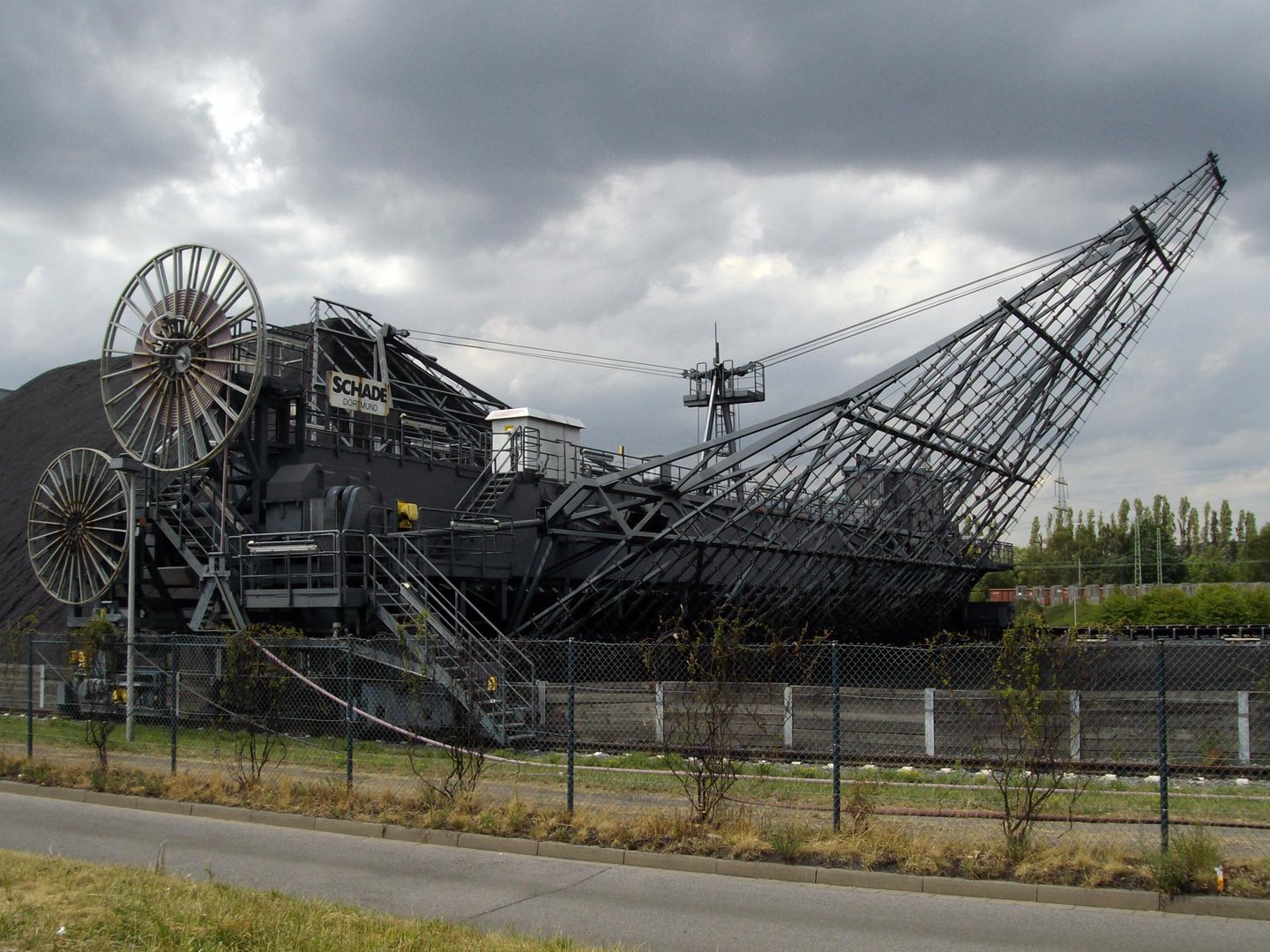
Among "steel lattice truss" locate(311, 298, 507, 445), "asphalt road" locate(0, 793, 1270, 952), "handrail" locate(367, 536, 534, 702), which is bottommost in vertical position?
"asphalt road" locate(0, 793, 1270, 952)

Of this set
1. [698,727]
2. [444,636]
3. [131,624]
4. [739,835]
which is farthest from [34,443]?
[739,835]

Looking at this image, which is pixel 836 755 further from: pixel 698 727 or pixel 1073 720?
pixel 1073 720

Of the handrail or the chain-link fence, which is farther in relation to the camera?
the handrail

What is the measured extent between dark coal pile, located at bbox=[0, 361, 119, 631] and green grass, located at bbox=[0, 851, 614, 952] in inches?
1506

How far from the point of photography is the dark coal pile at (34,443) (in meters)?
45.7

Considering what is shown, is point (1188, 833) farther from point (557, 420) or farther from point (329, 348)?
point (329, 348)

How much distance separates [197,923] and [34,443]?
54.1m

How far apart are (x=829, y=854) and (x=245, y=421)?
20.8m

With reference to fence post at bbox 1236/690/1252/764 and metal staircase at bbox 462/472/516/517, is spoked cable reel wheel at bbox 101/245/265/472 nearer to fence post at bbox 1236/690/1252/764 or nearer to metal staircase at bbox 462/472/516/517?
metal staircase at bbox 462/472/516/517

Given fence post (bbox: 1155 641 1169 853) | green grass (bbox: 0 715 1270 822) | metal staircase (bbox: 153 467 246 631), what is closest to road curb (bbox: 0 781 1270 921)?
fence post (bbox: 1155 641 1169 853)

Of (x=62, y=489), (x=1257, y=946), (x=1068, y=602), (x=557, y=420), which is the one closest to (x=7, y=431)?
(x=62, y=489)

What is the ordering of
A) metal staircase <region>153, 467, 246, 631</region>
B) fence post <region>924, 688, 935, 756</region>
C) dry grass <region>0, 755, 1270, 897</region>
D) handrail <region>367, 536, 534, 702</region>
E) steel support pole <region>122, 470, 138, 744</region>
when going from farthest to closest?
metal staircase <region>153, 467, 246, 631</region> → handrail <region>367, 536, 534, 702</region> → steel support pole <region>122, 470, 138, 744</region> → fence post <region>924, 688, 935, 756</region> → dry grass <region>0, 755, 1270, 897</region>

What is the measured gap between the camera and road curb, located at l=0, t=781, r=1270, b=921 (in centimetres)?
967

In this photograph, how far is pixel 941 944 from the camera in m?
8.83
